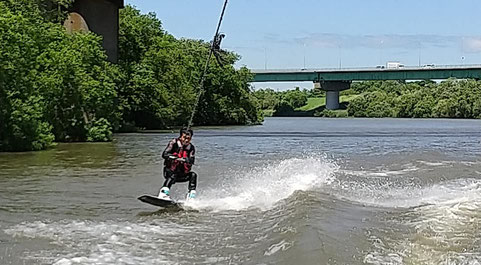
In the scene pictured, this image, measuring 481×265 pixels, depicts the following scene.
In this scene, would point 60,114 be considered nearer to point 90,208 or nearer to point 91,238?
point 90,208

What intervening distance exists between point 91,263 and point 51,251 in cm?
114

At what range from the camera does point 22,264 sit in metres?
10.2

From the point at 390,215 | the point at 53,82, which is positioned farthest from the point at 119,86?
the point at 390,215

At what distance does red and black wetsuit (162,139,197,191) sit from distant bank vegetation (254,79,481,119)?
3893 inches

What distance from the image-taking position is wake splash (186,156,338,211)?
16.1 m

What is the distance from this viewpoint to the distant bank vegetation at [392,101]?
4995 inches

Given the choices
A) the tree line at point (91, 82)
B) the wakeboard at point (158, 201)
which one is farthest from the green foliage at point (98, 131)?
the wakeboard at point (158, 201)

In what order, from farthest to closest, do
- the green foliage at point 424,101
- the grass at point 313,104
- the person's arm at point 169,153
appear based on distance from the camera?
the grass at point 313,104 < the green foliage at point 424,101 < the person's arm at point 169,153

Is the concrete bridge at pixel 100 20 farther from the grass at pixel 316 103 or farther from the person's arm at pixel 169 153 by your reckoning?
the grass at pixel 316 103

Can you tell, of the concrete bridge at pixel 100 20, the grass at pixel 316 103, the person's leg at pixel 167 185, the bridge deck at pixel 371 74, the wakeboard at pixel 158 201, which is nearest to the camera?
the wakeboard at pixel 158 201

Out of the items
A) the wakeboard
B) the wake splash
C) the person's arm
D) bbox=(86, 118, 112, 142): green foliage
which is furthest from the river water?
bbox=(86, 118, 112, 142): green foliage

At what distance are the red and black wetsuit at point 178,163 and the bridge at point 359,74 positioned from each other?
8427 centimetres

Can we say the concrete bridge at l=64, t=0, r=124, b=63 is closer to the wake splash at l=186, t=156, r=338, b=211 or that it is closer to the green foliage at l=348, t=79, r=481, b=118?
the wake splash at l=186, t=156, r=338, b=211

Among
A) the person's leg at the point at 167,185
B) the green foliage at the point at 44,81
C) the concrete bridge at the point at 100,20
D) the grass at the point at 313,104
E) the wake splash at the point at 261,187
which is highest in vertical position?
the concrete bridge at the point at 100,20
